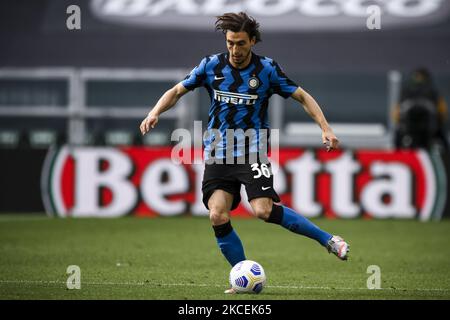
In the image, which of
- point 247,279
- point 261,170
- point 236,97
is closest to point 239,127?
point 236,97

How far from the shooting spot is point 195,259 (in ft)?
34.4

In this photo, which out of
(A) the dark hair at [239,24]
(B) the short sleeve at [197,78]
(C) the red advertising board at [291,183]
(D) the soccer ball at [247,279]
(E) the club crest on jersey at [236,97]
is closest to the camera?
(D) the soccer ball at [247,279]

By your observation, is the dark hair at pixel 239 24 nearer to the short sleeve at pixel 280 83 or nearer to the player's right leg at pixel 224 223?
the short sleeve at pixel 280 83

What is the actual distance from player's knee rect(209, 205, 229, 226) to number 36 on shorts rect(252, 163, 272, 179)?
0.35 m

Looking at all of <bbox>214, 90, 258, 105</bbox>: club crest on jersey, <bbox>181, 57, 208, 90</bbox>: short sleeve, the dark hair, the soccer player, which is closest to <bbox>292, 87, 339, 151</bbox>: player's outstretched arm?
the soccer player

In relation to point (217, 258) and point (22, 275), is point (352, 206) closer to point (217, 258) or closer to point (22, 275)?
point (217, 258)

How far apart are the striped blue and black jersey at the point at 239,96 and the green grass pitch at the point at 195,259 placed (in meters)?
1.10

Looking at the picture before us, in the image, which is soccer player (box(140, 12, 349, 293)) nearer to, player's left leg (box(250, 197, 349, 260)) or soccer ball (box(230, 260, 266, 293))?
player's left leg (box(250, 197, 349, 260))

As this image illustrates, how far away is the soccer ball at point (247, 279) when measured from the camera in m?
7.71

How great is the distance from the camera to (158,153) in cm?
1531

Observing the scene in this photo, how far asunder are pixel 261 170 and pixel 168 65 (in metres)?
9.92

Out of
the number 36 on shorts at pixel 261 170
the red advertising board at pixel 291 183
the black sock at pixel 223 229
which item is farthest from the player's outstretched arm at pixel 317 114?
the red advertising board at pixel 291 183
